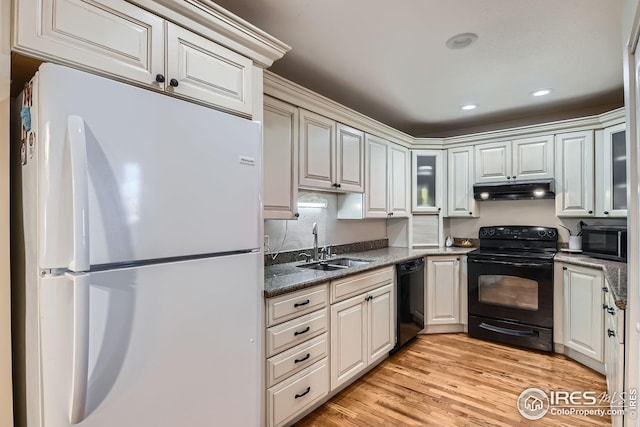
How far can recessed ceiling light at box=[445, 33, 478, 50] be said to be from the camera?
6.82 feet

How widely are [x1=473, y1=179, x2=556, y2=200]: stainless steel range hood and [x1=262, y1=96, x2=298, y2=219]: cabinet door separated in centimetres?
245

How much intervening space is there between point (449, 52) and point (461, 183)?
1.95 metres

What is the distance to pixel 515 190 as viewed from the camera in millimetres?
3475

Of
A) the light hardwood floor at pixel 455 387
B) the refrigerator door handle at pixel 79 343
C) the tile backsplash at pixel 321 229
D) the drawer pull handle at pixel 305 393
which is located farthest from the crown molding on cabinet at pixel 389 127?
the light hardwood floor at pixel 455 387

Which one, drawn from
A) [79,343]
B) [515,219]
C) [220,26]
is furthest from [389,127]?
[79,343]

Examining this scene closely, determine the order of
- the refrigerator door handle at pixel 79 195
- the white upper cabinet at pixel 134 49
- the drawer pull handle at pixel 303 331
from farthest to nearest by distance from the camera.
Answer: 1. the drawer pull handle at pixel 303 331
2. the white upper cabinet at pixel 134 49
3. the refrigerator door handle at pixel 79 195

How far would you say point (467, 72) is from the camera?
8.62ft

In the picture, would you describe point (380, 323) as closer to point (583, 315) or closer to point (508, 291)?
point (508, 291)

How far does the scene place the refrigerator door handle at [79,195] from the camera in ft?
2.98

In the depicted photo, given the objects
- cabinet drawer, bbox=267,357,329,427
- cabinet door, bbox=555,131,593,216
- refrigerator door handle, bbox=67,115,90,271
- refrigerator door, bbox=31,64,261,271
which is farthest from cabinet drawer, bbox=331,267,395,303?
cabinet door, bbox=555,131,593,216

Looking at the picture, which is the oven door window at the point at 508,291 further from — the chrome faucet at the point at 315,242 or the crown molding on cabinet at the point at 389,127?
the chrome faucet at the point at 315,242

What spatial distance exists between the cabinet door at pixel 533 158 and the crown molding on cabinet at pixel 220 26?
9.69 feet

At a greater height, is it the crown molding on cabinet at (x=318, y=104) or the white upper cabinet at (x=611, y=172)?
the crown molding on cabinet at (x=318, y=104)

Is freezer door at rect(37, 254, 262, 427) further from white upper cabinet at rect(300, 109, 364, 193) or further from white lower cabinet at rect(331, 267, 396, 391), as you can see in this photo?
white upper cabinet at rect(300, 109, 364, 193)
